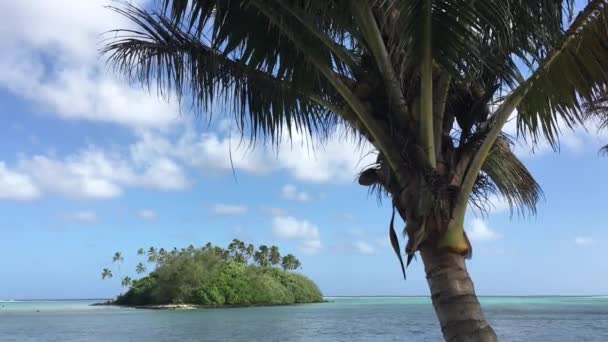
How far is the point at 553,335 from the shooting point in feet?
107

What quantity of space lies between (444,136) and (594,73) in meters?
1.10

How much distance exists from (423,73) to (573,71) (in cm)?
114

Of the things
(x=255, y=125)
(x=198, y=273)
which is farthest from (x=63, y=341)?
(x=198, y=273)

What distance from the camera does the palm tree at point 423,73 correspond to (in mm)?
3283

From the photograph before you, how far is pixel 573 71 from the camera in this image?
3809 mm

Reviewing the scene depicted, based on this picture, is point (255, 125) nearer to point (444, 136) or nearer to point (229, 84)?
point (229, 84)

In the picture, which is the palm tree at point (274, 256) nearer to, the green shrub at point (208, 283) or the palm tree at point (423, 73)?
the green shrub at point (208, 283)

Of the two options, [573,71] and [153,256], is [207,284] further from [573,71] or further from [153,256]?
[573,71]

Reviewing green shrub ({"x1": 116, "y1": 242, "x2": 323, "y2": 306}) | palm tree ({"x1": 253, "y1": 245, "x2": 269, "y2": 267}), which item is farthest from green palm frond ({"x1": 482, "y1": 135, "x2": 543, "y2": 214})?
palm tree ({"x1": 253, "y1": 245, "x2": 269, "y2": 267})

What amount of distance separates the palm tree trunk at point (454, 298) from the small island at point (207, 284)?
73.7 m

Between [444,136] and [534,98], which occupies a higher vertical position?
[534,98]

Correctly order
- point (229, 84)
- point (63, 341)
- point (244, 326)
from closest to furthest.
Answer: point (229, 84) → point (63, 341) → point (244, 326)

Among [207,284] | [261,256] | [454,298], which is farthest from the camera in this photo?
[261,256]

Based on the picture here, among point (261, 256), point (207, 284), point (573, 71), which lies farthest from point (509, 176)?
point (261, 256)
